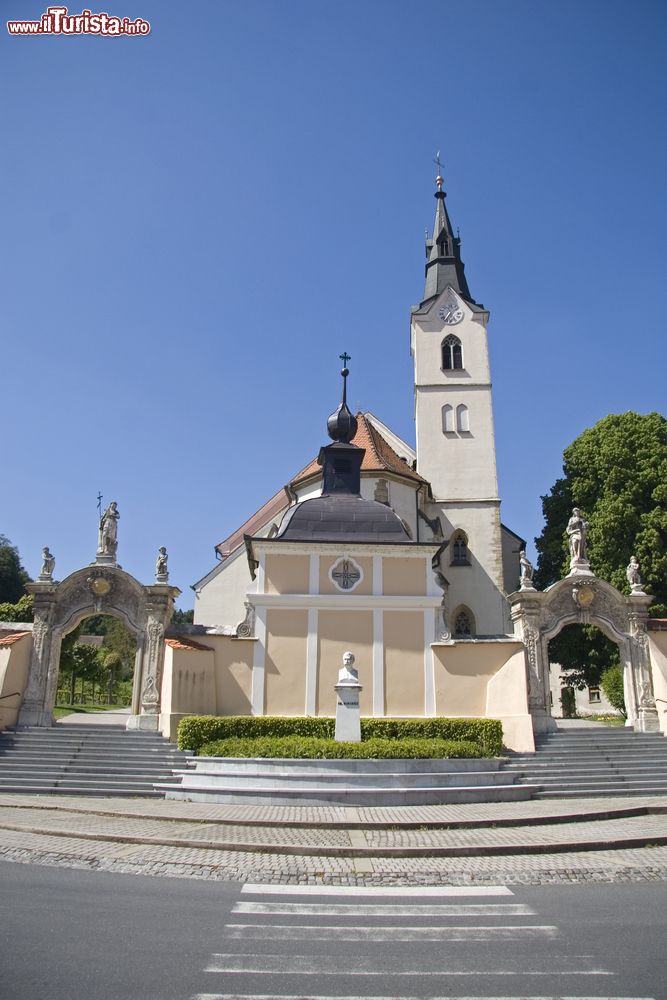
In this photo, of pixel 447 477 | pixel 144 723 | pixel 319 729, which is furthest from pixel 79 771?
pixel 447 477

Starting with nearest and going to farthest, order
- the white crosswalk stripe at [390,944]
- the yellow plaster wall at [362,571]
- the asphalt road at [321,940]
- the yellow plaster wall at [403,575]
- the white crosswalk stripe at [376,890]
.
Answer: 1. the asphalt road at [321,940]
2. the white crosswalk stripe at [390,944]
3. the white crosswalk stripe at [376,890]
4. the yellow plaster wall at [362,571]
5. the yellow plaster wall at [403,575]

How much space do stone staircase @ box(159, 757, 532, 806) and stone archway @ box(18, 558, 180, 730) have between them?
205 inches

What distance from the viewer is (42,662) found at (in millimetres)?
22219

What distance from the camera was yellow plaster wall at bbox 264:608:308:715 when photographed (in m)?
22.5

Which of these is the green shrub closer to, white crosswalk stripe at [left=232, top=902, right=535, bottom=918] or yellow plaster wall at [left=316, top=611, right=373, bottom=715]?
yellow plaster wall at [left=316, top=611, right=373, bottom=715]

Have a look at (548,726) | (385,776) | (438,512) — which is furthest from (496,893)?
(438,512)

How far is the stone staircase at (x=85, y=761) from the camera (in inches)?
688

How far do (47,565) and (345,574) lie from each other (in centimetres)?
938

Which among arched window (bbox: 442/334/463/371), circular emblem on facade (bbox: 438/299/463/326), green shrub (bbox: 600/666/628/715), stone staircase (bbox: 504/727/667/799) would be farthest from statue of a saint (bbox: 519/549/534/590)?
circular emblem on facade (bbox: 438/299/463/326)

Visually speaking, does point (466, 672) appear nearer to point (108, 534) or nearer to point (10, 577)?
point (108, 534)

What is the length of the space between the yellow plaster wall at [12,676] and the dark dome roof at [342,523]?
852 centimetres

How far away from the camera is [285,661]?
74.7 feet

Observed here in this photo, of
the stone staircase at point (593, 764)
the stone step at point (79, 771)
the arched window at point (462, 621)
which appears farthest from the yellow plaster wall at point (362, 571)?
the arched window at point (462, 621)

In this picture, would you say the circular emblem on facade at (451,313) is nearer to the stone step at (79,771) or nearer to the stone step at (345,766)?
the stone step at (345,766)
